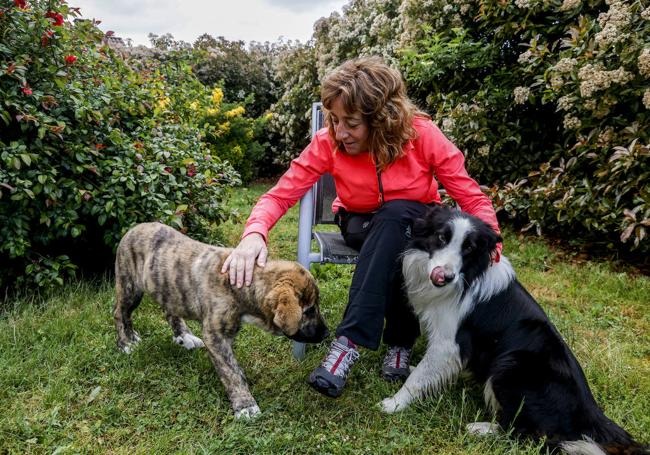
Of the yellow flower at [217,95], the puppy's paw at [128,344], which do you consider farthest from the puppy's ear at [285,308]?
the yellow flower at [217,95]

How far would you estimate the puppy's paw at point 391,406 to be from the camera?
252 centimetres

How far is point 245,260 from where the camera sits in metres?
2.46

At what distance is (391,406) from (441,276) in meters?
0.80

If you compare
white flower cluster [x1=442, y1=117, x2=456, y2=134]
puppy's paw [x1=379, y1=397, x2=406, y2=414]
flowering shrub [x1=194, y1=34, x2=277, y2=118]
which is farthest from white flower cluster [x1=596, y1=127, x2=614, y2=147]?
flowering shrub [x1=194, y1=34, x2=277, y2=118]

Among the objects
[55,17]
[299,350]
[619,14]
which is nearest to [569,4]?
[619,14]

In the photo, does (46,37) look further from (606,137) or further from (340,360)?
(606,137)

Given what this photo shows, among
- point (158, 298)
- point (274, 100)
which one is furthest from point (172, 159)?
point (274, 100)

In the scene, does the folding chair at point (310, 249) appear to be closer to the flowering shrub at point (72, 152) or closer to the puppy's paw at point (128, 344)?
the puppy's paw at point (128, 344)

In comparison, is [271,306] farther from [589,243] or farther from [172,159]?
[589,243]

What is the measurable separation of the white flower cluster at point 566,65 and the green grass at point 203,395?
2.30 meters

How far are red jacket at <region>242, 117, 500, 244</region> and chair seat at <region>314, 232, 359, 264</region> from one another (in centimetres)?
30

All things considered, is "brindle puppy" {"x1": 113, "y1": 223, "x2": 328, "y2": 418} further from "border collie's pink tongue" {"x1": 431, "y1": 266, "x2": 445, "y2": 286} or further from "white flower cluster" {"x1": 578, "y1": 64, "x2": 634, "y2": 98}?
"white flower cluster" {"x1": 578, "y1": 64, "x2": 634, "y2": 98}

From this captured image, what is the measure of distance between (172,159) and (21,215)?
4.11ft

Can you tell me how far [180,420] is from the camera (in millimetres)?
2359
